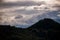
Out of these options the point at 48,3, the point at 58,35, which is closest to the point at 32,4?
the point at 48,3

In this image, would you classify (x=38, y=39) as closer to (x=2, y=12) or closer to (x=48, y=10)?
(x=48, y=10)

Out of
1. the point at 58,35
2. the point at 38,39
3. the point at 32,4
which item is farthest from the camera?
the point at 58,35

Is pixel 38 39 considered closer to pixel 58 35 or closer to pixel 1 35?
pixel 58 35

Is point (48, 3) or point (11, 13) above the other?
point (48, 3)

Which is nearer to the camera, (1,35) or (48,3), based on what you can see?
(48,3)

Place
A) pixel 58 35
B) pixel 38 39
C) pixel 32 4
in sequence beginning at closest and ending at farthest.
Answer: pixel 32 4 < pixel 38 39 < pixel 58 35

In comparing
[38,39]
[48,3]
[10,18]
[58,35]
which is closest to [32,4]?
[48,3]

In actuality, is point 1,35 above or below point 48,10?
below

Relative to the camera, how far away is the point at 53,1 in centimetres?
1331

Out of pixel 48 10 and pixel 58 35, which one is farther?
pixel 58 35

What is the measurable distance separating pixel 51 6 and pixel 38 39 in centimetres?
385

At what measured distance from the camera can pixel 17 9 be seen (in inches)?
540

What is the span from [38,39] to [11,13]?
13.3ft

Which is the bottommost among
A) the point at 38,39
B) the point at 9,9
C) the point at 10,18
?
the point at 38,39
